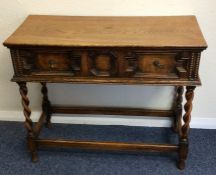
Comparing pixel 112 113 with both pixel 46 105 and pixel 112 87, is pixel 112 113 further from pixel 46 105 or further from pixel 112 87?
pixel 46 105

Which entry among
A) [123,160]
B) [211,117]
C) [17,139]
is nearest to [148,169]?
[123,160]

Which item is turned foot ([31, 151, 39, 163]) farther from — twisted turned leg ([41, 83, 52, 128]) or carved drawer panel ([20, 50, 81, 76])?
carved drawer panel ([20, 50, 81, 76])

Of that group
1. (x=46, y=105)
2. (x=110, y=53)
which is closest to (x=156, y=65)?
(x=110, y=53)

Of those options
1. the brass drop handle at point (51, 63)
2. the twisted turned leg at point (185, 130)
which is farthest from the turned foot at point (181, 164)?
the brass drop handle at point (51, 63)

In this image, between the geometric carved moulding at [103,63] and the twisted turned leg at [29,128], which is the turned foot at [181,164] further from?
the twisted turned leg at [29,128]

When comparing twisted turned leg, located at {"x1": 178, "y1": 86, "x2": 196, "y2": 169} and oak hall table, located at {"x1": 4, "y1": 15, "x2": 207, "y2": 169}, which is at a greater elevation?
oak hall table, located at {"x1": 4, "y1": 15, "x2": 207, "y2": 169}

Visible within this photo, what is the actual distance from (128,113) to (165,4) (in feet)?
2.28

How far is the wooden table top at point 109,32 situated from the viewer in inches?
59.4

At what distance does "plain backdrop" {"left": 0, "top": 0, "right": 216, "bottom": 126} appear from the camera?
183 cm

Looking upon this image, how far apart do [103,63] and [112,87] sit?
54 cm

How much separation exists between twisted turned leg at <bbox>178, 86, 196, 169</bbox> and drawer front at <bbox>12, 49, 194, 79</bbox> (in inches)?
4.6

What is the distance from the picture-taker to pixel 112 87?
6.86 ft

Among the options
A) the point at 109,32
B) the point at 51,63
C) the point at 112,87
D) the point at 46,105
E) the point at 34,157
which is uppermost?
the point at 109,32

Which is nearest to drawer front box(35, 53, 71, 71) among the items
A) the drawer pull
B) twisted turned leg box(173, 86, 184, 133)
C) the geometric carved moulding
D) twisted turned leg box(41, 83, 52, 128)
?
the geometric carved moulding
